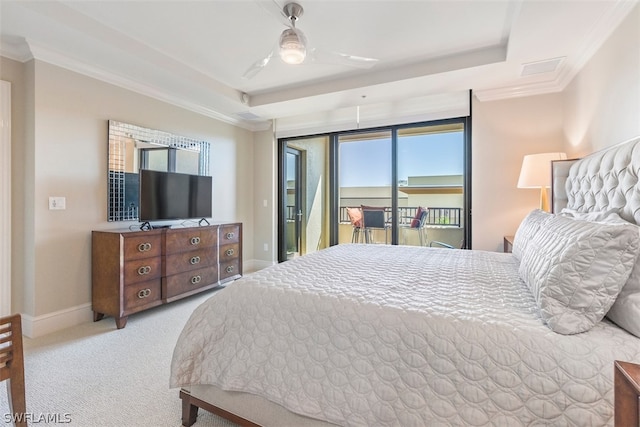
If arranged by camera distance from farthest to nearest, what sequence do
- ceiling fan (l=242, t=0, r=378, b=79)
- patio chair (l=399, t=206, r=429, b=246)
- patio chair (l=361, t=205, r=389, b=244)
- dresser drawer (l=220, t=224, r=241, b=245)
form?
patio chair (l=361, t=205, r=389, b=244), patio chair (l=399, t=206, r=429, b=246), dresser drawer (l=220, t=224, r=241, b=245), ceiling fan (l=242, t=0, r=378, b=79)

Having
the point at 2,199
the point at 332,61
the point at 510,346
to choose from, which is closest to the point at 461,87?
the point at 332,61

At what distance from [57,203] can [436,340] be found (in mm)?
3235

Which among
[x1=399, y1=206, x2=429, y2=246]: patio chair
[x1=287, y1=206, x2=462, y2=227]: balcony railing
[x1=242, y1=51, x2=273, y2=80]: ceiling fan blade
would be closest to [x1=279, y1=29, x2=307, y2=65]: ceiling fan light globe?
[x1=242, y1=51, x2=273, y2=80]: ceiling fan blade

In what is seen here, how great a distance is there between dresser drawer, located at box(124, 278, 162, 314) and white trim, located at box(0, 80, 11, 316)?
900mm

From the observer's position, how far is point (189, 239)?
10.9 feet

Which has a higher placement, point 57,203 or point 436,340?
point 57,203

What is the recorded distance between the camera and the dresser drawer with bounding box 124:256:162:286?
8.98 feet

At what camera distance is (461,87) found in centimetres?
332

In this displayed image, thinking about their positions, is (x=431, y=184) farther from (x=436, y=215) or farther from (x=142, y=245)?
(x=142, y=245)

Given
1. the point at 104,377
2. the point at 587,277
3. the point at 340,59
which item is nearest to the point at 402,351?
the point at 587,277

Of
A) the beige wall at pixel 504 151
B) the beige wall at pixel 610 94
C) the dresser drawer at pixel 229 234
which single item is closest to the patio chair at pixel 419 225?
the beige wall at pixel 504 151

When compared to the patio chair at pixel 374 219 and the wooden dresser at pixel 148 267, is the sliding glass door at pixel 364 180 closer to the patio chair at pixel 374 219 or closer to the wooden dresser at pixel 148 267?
the patio chair at pixel 374 219
